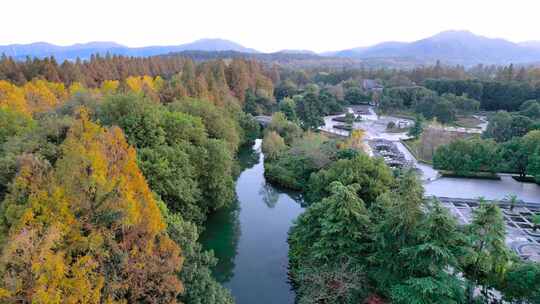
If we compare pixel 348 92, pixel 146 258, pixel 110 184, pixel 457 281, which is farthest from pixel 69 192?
pixel 348 92

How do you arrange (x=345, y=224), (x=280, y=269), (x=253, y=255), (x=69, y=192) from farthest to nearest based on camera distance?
(x=253, y=255)
(x=280, y=269)
(x=345, y=224)
(x=69, y=192)

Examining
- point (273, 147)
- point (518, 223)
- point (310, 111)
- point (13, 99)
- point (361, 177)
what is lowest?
point (518, 223)

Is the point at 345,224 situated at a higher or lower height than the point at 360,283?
higher

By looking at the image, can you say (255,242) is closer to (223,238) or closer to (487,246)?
(223,238)

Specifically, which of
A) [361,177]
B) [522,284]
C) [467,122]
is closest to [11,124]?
[361,177]

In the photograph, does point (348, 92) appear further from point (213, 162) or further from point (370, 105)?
point (213, 162)

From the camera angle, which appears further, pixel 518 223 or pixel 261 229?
pixel 261 229

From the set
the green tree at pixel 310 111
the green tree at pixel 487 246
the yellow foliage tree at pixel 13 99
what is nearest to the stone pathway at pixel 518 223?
the green tree at pixel 487 246
